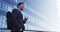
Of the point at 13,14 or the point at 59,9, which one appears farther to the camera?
the point at 59,9

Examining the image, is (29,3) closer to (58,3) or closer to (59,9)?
(58,3)

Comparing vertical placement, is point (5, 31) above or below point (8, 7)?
below

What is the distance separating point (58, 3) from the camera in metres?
118

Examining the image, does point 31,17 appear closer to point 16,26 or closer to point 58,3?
point 16,26

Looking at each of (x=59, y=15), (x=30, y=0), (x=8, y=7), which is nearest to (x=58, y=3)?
(x=59, y=15)

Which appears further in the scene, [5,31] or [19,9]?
[19,9]

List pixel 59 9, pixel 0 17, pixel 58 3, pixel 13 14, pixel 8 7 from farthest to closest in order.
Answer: pixel 59 9
pixel 58 3
pixel 8 7
pixel 0 17
pixel 13 14

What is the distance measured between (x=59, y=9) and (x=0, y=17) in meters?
95.9

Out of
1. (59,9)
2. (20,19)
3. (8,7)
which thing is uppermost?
(59,9)

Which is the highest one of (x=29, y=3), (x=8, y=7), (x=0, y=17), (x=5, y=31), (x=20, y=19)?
(x=29, y=3)

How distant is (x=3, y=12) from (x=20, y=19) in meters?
32.9

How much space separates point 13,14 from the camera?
3865 mm

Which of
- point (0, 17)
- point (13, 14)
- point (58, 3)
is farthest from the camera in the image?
point (58, 3)

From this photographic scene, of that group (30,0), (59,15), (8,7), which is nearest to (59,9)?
(59,15)
